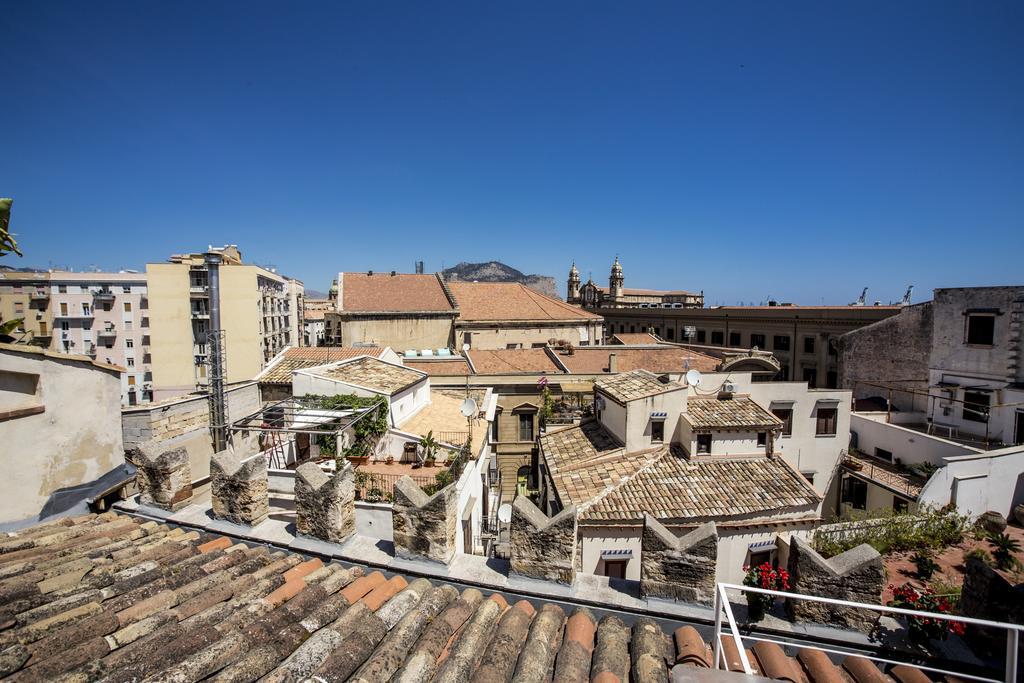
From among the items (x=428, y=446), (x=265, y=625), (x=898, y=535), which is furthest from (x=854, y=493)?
(x=265, y=625)

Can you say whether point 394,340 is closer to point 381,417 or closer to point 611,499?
point 381,417

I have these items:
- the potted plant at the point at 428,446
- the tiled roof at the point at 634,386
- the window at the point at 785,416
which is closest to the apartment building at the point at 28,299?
the potted plant at the point at 428,446

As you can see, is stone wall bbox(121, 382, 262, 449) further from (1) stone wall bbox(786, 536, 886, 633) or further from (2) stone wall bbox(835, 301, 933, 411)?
(2) stone wall bbox(835, 301, 933, 411)

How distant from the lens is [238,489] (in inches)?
255

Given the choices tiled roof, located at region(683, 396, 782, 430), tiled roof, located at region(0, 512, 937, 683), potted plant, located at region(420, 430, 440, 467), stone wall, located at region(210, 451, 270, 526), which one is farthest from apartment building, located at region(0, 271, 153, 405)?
tiled roof, located at region(0, 512, 937, 683)

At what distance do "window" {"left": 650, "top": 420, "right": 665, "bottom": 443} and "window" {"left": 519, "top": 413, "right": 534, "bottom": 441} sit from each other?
9.81 meters

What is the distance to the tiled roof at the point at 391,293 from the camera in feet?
114

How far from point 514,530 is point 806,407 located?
1789cm

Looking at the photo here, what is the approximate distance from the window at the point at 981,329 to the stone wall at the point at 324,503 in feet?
91.6

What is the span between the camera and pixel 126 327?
2136 inches

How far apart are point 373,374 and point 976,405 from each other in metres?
26.0

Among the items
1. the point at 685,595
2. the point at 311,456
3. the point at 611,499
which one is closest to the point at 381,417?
the point at 311,456

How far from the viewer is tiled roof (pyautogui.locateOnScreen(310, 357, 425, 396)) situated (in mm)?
16953

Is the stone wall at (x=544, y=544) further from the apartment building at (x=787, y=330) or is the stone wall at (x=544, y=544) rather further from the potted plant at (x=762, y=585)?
the apartment building at (x=787, y=330)
